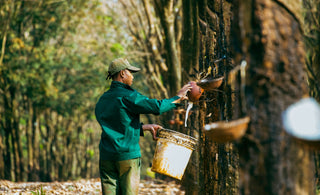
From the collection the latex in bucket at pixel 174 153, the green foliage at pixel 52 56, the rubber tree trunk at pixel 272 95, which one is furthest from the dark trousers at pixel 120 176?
the green foliage at pixel 52 56

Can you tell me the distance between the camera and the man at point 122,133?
4465 millimetres

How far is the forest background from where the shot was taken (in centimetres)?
269

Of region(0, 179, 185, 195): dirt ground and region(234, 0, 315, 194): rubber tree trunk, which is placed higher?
region(234, 0, 315, 194): rubber tree trunk

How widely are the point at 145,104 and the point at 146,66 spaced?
28.1 feet

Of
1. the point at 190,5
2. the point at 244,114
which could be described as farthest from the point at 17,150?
the point at 244,114

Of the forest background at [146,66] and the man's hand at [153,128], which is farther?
the man's hand at [153,128]

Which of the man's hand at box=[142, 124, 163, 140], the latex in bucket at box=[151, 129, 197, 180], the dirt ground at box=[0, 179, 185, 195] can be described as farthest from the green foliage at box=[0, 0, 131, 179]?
the latex in bucket at box=[151, 129, 197, 180]

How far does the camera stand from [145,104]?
14.6 feet

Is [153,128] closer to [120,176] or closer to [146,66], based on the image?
[120,176]

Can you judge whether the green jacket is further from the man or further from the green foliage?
the green foliage

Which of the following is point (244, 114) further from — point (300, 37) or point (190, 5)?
point (190, 5)

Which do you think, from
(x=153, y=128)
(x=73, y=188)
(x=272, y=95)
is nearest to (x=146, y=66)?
(x=73, y=188)

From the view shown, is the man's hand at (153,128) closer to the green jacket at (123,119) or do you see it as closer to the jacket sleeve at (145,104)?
the green jacket at (123,119)

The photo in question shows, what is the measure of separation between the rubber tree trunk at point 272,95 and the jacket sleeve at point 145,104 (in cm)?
181
